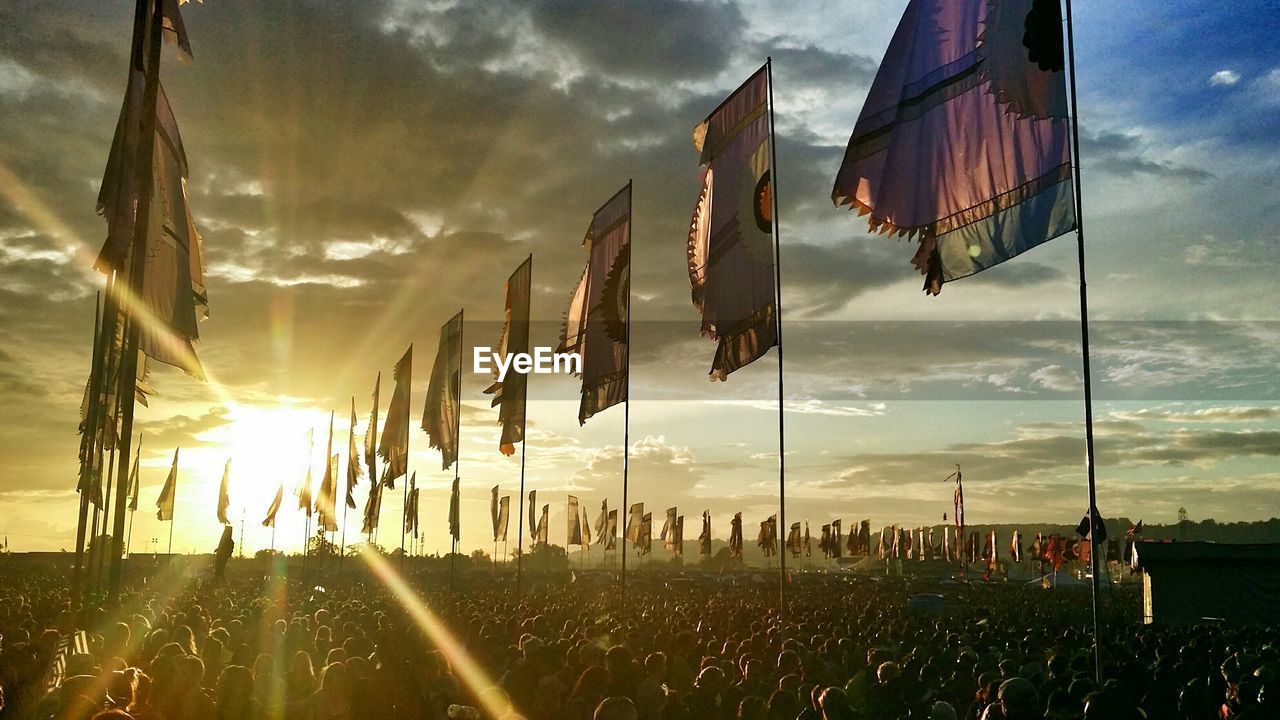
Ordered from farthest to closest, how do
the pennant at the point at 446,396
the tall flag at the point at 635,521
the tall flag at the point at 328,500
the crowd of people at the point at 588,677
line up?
the tall flag at the point at 635,521 < the tall flag at the point at 328,500 < the pennant at the point at 446,396 < the crowd of people at the point at 588,677

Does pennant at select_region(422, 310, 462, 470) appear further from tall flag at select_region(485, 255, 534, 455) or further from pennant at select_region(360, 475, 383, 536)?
pennant at select_region(360, 475, 383, 536)

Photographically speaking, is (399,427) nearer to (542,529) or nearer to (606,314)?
(606,314)

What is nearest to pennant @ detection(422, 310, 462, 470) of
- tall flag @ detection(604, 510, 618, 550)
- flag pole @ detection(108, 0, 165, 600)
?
flag pole @ detection(108, 0, 165, 600)

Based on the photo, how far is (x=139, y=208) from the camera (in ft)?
45.6

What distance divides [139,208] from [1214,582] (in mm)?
41815

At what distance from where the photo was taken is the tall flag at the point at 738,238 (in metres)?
18.0

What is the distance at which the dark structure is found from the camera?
4003cm

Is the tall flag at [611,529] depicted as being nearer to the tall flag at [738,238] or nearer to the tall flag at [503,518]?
the tall flag at [503,518]

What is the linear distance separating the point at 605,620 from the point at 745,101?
549 inches

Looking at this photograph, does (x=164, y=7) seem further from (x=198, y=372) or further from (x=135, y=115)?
(x=198, y=372)

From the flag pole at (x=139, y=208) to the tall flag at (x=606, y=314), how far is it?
11342 millimetres

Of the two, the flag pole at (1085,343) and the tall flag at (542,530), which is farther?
the tall flag at (542,530)

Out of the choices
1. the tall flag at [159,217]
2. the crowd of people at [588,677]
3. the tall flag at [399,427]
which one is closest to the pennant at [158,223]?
the tall flag at [159,217]

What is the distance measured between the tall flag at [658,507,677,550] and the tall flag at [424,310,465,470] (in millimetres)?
41663
